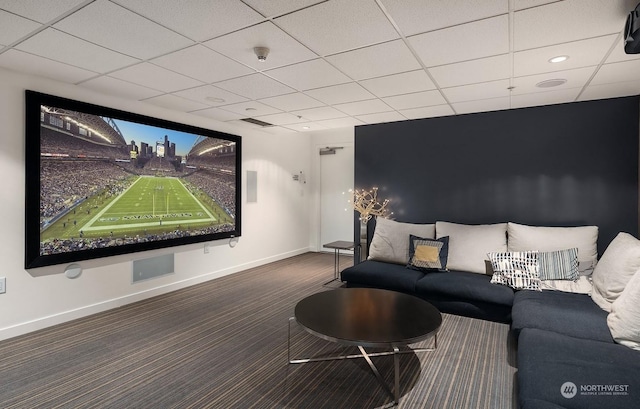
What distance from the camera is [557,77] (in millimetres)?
3104

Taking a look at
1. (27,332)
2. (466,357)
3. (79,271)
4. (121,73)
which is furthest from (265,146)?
(466,357)

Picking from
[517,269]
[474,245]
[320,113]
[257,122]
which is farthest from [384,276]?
[257,122]

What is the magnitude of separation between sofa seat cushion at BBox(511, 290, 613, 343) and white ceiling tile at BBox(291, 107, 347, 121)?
10.1ft

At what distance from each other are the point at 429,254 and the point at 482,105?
6.59ft

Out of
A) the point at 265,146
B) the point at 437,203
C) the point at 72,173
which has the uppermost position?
the point at 265,146

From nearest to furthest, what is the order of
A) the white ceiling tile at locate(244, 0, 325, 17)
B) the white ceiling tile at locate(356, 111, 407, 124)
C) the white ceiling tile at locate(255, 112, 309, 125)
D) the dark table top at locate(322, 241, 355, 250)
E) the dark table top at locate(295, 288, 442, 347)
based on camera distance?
the white ceiling tile at locate(244, 0, 325, 17), the dark table top at locate(295, 288, 442, 347), the white ceiling tile at locate(356, 111, 407, 124), the white ceiling tile at locate(255, 112, 309, 125), the dark table top at locate(322, 241, 355, 250)

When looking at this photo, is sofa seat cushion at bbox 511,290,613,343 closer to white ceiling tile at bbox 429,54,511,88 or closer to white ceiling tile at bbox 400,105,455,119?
white ceiling tile at bbox 429,54,511,88

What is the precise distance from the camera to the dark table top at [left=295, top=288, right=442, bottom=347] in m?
2.12

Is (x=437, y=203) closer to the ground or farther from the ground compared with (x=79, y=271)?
farther from the ground

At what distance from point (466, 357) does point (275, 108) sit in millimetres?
3520

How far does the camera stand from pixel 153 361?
2.62 m

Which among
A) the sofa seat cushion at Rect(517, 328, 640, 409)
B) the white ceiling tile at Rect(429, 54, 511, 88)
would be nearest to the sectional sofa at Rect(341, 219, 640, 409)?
the sofa seat cushion at Rect(517, 328, 640, 409)

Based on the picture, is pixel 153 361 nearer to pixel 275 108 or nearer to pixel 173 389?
pixel 173 389

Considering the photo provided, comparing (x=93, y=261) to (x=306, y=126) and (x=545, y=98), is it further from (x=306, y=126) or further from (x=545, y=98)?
(x=545, y=98)
